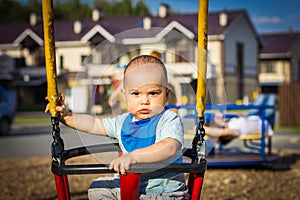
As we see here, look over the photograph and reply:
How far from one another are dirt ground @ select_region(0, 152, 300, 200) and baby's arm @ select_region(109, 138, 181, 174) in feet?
10.3

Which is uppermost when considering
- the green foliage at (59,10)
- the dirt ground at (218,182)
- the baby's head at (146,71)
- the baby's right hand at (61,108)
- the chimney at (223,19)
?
the green foliage at (59,10)

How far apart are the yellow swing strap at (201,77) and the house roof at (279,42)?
45338mm

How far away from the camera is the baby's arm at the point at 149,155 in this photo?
2172mm

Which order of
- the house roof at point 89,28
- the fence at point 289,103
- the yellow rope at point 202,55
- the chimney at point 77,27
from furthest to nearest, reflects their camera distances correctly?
1. the chimney at point 77,27
2. the house roof at point 89,28
3. the fence at point 289,103
4. the yellow rope at point 202,55

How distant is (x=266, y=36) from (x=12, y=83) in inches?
1053

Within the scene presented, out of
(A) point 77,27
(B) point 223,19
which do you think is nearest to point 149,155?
(B) point 223,19

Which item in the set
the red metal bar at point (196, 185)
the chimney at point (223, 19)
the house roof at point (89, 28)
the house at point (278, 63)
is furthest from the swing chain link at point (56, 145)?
the house at point (278, 63)

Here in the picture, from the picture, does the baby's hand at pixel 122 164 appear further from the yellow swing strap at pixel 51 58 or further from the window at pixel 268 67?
the window at pixel 268 67

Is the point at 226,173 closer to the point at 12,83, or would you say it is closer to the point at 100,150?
the point at 100,150

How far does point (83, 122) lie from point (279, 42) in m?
48.1

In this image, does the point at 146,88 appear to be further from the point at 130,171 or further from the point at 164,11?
the point at 164,11

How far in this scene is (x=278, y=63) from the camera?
155 ft

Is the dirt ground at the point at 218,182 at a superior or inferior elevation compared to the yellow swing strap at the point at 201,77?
inferior

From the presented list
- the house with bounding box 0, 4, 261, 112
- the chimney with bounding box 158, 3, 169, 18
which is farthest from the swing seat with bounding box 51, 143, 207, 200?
the chimney with bounding box 158, 3, 169, 18
